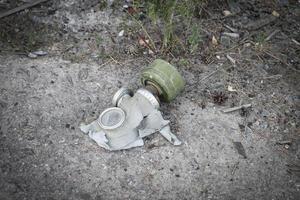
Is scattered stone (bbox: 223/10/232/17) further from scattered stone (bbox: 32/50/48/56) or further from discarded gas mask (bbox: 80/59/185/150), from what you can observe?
scattered stone (bbox: 32/50/48/56)

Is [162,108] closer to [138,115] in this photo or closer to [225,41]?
[138,115]

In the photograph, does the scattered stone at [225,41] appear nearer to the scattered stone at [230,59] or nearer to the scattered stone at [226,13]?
the scattered stone at [230,59]

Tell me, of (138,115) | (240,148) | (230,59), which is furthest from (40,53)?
(240,148)

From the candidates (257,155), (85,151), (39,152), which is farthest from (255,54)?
(39,152)

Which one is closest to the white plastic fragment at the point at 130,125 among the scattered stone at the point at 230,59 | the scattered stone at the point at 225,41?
the scattered stone at the point at 230,59

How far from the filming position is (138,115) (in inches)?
135

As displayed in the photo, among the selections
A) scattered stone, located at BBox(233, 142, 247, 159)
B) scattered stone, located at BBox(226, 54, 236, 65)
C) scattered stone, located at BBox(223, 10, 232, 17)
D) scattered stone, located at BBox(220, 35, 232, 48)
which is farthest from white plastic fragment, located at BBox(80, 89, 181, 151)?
scattered stone, located at BBox(223, 10, 232, 17)

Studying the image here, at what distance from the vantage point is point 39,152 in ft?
10.9

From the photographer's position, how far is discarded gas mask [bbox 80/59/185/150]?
11.1ft

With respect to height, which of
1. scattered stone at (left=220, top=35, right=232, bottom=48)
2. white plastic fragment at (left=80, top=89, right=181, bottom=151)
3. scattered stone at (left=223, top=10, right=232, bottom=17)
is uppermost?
scattered stone at (left=223, top=10, right=232, bottom=17)

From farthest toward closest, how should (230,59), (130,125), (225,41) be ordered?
1. (225,41)
2. (230,59)
3. (130,125)

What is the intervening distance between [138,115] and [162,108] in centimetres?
Result: 40

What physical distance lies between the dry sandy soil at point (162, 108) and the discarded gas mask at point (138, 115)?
0.09 m

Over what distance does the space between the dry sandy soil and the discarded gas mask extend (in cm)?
9
